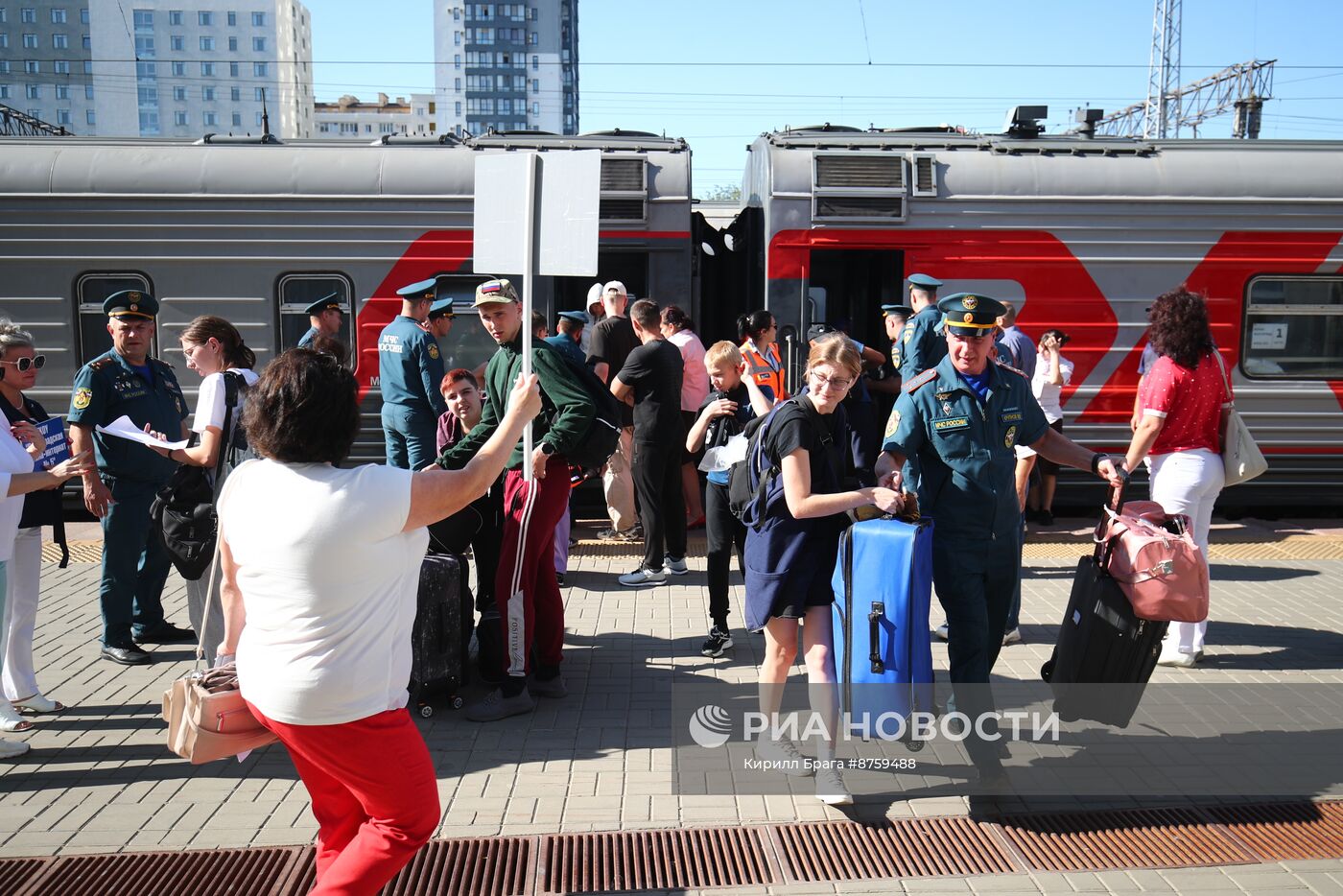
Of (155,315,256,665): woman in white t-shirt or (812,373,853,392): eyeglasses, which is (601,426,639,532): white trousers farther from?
(812,373,853,392): eyeglasses

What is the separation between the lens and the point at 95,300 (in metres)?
9.30

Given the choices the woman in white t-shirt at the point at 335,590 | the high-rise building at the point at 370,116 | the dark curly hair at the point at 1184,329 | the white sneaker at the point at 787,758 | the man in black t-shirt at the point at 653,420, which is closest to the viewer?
the woman in white t-shirt at the point at 335,590

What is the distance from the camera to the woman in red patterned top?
18.2ft

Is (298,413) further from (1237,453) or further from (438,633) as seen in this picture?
(1237,453)

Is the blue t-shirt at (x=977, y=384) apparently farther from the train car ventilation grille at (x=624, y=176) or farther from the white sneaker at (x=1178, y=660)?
the train car ventilation grille at (x=624, y=176)

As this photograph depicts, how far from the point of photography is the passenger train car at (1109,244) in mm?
9156

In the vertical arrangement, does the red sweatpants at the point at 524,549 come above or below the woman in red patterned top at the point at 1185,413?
below

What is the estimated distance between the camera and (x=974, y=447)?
4289 millimetres

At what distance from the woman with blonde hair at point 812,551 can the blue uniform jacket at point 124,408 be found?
369 cm

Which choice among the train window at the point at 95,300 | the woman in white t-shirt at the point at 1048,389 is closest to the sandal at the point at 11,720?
the train window at the point at 95,300

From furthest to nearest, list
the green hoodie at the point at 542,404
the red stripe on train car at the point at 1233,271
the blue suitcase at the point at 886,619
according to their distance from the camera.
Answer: the red stripe on train car at the point at 1233,271 → the green hoodie at the point at 542,404 → the blue suitcase at the point at 886,619

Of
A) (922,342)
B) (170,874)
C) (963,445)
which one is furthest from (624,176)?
(170,874)

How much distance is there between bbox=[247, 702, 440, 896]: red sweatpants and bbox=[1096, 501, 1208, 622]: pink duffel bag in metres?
2.99

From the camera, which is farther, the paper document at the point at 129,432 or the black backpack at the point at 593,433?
the black backpack at the point at 593,433
